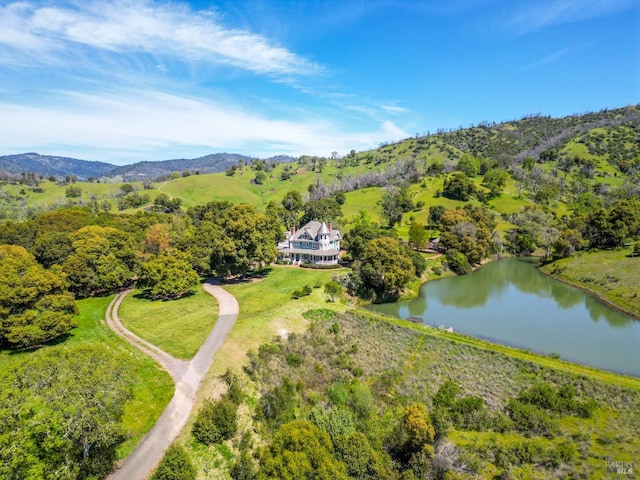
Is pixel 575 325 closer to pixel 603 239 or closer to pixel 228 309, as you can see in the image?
pixel 603 239

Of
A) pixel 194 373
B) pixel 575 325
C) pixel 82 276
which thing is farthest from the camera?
pixel 82 276

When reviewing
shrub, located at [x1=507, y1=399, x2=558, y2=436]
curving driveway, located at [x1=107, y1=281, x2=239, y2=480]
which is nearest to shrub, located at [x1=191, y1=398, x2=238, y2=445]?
curving driveway, located at [x1=107, y1=281, x2=239, y2=480]

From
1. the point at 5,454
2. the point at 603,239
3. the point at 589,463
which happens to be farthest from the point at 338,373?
the point at 603,239

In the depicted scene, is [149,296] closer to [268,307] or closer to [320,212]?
[268,307]

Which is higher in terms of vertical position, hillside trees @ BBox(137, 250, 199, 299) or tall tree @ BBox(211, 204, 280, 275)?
tall tree @ BBox(211, 204, 280, 275)

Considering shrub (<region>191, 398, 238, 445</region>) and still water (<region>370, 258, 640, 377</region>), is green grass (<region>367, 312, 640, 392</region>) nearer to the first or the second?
still water (<region>370, 258, 640, 377</region>)
